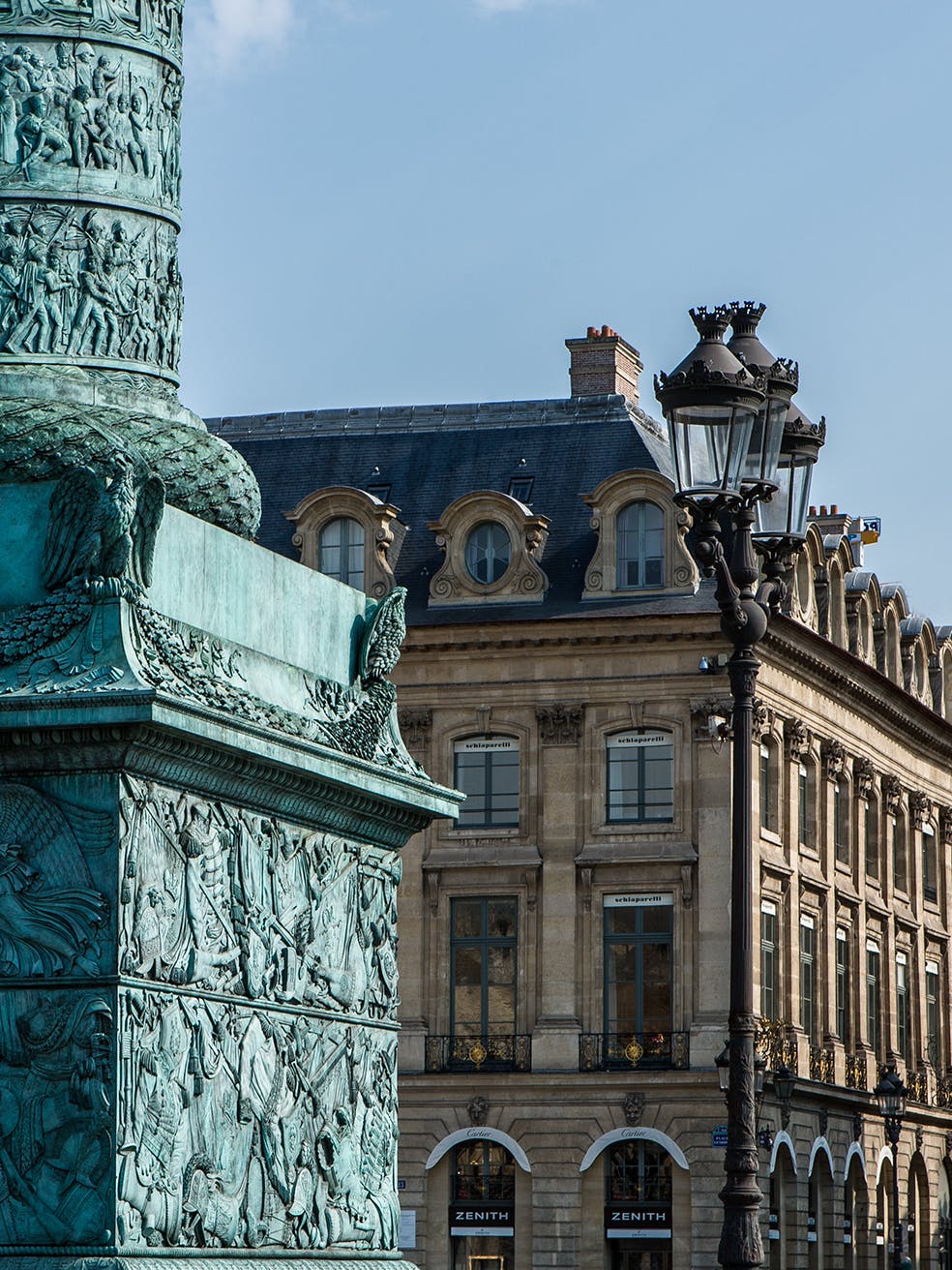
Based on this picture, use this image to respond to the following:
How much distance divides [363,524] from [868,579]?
11824mm

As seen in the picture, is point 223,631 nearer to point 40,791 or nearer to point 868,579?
point 40,791

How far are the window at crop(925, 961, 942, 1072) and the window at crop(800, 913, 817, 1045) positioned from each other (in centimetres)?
906

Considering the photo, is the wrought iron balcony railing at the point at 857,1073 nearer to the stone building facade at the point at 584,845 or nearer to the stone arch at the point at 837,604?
the stone building facade at the point at 584,845

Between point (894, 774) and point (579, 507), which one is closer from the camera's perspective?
point (579, 507)

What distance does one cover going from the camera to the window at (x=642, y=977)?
51281 mm

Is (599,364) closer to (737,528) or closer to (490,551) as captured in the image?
(490,551)

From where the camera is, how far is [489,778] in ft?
176

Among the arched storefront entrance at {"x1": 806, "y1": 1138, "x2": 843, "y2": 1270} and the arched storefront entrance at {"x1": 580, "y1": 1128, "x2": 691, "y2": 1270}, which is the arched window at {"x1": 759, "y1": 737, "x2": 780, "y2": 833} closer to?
the arched storefront entrance at {"x1": 806, "y1": 1138, "x2": 843, "y2": 1270}

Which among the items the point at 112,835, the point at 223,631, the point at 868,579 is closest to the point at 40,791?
the point at 112,835

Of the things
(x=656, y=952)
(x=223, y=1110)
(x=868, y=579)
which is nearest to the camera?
(x=223, y=1110)

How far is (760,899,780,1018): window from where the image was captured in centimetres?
5247

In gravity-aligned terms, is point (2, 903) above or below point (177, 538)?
below

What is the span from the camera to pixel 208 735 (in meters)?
9.04

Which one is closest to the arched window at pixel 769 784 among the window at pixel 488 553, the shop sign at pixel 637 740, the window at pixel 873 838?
the shop sign at pixel 637 740
